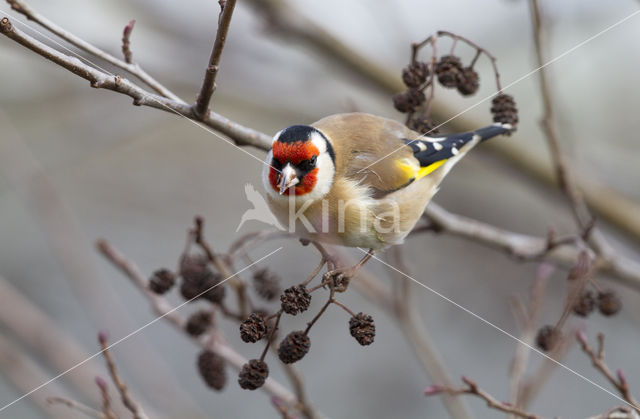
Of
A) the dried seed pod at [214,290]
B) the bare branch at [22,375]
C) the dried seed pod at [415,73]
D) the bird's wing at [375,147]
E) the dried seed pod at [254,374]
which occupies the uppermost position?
the dried seed pod at [415,73]

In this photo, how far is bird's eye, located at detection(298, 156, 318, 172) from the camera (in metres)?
1.05

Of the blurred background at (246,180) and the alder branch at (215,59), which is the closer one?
the alder branch at (215,59)

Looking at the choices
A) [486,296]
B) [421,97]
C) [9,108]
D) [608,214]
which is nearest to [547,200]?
[608,214]

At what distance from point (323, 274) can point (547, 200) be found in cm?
169

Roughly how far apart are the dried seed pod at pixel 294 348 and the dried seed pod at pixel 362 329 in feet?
0.21

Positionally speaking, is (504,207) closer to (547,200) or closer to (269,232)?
(547,200)

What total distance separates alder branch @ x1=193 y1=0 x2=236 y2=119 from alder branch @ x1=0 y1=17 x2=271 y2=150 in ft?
0.08

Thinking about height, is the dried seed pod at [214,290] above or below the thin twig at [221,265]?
below

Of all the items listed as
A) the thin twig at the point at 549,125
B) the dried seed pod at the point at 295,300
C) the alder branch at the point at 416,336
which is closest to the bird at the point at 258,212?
the dried seed pod at the point at 295,300

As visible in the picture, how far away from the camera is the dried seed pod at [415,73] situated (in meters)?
1.10

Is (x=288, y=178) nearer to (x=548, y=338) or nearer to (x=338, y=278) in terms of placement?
(x=338, y=278)

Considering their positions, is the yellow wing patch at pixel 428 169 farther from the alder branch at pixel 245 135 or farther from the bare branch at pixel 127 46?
the bare branch at pixel 127 46

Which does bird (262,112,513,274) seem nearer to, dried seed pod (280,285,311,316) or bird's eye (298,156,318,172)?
bird's eye (298,156,318,172)

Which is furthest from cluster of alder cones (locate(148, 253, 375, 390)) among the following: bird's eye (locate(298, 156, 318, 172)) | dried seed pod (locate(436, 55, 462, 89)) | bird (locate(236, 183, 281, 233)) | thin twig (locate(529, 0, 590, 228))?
thin twig (locate(529, 0, 590, 228))
